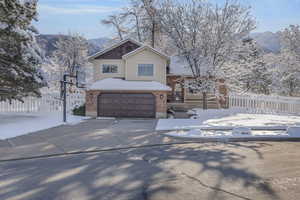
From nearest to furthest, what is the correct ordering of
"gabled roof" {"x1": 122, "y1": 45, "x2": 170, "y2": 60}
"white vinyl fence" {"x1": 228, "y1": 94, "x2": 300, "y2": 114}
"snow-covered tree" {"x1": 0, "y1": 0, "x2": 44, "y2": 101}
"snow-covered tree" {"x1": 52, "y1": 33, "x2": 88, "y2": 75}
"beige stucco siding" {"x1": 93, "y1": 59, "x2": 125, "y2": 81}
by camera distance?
"snow-covered tree" {"x1": 0, "y1": 0, "x2": 44, "y2": 101} < "white vinyl fence" {"x1": 228, "y1": 94, "x2": 300, "y2": 114} < "gabled roof" {"x1": 122, "y1": 45, "x2": 170, "y2": 60} < "beige stucco siding" {"x1": 93, "y1": 59, "x2": 125, "y2": 81} < "snow-covered tree" {"x1": 52, "y1": 33, "x2": 88, "y2": 75}

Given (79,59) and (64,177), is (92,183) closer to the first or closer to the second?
(64,177)

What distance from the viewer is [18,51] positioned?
43.0 feet

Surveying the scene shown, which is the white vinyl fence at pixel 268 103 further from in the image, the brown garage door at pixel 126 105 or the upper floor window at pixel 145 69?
the brown garage door at pixel 126 105

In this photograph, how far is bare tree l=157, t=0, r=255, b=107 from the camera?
1873 centimetres

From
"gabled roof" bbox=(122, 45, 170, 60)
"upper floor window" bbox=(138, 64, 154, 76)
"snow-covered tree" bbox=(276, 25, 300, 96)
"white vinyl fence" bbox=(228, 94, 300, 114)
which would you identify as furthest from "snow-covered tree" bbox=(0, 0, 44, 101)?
"snow-covered tree" bbox=(276, 25, 300, 96)

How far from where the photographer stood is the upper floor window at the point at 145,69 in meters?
20.0

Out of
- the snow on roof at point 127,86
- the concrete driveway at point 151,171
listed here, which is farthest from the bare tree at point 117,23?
the concrete driveway at point 151,171

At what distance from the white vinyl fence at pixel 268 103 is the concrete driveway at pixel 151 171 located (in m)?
10.5

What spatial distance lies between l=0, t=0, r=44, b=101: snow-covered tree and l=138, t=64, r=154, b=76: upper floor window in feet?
25.4

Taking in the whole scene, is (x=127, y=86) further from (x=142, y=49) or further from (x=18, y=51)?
(x=18, y=51)

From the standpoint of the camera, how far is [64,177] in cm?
539

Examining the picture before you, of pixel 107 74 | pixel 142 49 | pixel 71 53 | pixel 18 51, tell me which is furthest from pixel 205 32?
pixel 71 53

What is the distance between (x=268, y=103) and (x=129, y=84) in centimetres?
979

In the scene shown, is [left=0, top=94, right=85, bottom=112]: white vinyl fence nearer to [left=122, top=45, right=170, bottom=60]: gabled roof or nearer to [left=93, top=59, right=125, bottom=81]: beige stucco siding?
[left=93, top=59, right=125, bottom=81]: beige stucco siding
